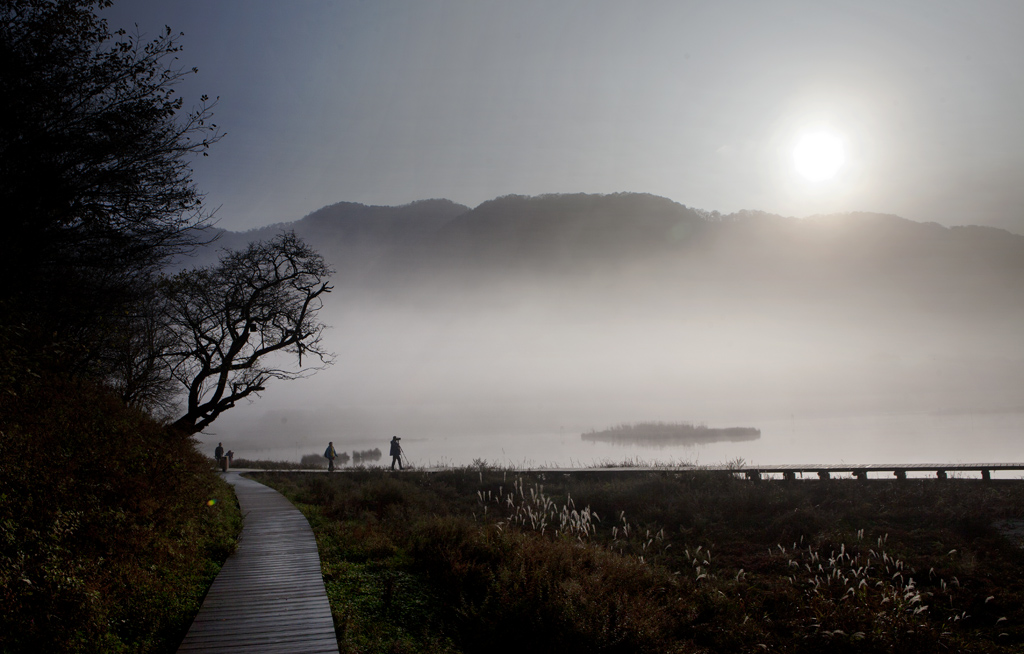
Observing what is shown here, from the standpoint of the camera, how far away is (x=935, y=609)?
33.6ft

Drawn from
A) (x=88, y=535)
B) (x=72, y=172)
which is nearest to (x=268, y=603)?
(x=88, y=535)

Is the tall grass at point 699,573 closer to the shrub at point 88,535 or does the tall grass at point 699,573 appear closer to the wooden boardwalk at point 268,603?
the wooden boardwalk at point 268,603

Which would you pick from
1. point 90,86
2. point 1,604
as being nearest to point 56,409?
point 1,604

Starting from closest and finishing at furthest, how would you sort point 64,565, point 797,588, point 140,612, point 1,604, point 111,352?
1. point 1,604
2. point 64,565
3. point 140,612
4. point 797,588
5. point 111,352

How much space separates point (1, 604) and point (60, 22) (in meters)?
9.36

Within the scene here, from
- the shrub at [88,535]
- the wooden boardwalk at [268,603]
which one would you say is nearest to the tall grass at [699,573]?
the wooden boardwalk at [268,603]

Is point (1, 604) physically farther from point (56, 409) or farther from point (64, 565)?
point (56, 409)

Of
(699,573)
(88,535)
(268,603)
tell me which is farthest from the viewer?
(699,573)

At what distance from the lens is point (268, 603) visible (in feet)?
27.0

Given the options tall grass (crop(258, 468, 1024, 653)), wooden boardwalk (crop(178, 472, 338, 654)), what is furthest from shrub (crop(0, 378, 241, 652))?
tall grass (crop(258, 468, 1024, 653))

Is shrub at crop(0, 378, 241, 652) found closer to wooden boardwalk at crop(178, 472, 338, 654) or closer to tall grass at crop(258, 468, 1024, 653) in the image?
wooden boardwalk at crop(178, 472, 338, 654)

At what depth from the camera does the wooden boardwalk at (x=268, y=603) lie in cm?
686

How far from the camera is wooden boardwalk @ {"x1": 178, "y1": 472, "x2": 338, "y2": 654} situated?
6.86m

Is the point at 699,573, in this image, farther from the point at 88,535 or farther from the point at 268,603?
the point at 88,535
